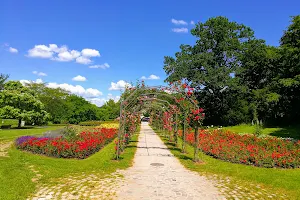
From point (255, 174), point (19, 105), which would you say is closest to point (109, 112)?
point (19, 105)

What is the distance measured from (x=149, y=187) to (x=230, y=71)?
2864 centimetres

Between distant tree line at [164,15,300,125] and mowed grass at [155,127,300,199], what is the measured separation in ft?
75.8

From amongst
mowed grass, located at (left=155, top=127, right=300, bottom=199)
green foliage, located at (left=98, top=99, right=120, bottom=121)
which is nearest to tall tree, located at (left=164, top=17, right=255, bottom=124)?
green foliage, located at (left=98, top=99, right=120, bottom=121)

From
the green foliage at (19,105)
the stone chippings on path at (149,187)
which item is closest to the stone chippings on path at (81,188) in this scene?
the stone chippings on path at (149,187)

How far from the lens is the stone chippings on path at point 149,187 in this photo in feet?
20.9

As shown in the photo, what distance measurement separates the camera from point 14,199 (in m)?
5.91

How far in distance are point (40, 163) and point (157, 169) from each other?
179 inches

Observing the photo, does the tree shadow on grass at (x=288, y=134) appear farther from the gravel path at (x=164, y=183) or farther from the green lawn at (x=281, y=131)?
the gravel path at (x=164, y=183)

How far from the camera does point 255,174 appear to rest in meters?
9.09

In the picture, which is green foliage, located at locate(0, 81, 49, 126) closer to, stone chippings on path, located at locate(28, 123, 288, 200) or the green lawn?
stone chippings on path, located at locate(28, 123, 288, 200)

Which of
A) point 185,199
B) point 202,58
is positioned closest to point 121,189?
point 185,199

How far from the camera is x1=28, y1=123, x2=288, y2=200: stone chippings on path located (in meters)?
6.38

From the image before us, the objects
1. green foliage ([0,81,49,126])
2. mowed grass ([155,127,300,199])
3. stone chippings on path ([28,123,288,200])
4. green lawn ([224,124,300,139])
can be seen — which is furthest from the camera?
green foliage ([0,81,49,126])

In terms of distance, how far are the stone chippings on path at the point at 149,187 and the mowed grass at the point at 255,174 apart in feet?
1.28
